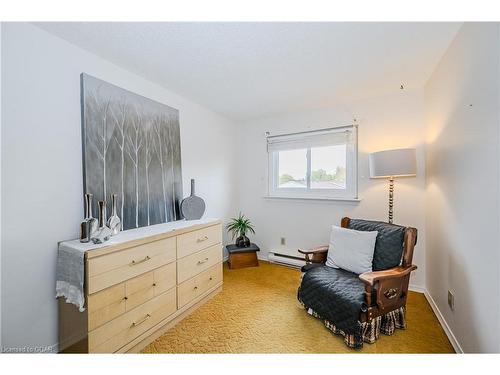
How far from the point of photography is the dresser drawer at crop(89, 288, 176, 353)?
4.63 feet

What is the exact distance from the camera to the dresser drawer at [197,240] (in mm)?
2051

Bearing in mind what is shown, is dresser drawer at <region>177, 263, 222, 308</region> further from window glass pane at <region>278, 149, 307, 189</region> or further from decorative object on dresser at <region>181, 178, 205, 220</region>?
window glass pane at <region>278, 149, 307, 189</region>

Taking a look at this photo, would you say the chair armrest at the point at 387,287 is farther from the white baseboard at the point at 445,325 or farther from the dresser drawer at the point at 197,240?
the dresser drawer at the point at 197,240

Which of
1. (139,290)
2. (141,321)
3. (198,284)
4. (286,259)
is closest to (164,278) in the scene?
(139,290)

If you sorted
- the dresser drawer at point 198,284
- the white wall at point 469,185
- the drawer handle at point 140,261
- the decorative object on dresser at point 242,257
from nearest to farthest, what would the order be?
the white wall at point 469,185, the drawer handle at point 140,261, the dresser drawer at point 198,284, the decorative object on dresser at point 242,257

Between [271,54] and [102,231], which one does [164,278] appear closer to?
[102,231]

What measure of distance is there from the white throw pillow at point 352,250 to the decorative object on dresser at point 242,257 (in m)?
1.28

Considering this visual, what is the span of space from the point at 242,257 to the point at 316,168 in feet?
5.60

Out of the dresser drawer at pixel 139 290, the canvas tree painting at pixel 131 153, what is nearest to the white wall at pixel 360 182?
the canvas tree painting at pixel 131 153

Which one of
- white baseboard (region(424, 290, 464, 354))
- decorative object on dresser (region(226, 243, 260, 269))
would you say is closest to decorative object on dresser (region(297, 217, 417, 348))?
white baseboard (region(424, 290, 464, 354))

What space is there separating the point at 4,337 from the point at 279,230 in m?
2.90

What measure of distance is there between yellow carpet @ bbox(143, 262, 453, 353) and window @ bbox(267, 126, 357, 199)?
1444mm

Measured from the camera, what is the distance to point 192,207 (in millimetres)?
2594

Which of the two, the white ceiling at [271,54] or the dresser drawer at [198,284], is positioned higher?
the white ceiling at [271,54]
